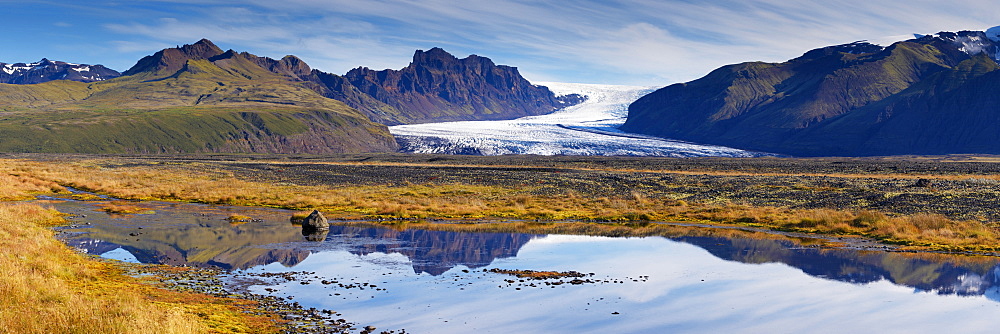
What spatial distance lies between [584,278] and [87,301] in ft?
54.4

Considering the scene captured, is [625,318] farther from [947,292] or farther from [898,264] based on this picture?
[898,264]

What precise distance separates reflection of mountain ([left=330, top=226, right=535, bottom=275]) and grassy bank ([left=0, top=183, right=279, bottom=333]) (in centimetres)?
1021

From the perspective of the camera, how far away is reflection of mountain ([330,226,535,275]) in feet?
107

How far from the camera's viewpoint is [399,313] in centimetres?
2217

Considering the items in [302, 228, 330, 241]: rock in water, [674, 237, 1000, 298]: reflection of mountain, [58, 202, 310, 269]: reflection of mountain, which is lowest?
[58, 202, 310, 269]: reflection of mountain

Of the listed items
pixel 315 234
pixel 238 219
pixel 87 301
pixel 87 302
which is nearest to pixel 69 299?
pixel 87 301

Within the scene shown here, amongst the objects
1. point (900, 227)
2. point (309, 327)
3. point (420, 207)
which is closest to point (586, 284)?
point (309, 327)

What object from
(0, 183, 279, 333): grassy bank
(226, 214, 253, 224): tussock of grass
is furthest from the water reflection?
(0, 183, 279, 333): grassy bank

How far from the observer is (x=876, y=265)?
3247 centimetres

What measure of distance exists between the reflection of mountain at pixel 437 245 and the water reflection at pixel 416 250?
1.8 inches

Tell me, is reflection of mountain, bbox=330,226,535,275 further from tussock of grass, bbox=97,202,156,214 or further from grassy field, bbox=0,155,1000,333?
tussock of grass, bbox=97,202,156,214

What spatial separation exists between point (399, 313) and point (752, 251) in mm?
20852

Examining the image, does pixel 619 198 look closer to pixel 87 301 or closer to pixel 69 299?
pixel 87 301

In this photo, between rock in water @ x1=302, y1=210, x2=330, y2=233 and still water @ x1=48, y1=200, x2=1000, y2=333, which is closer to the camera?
still water @ x1=48, y1=200, x2=1000, y2=333
